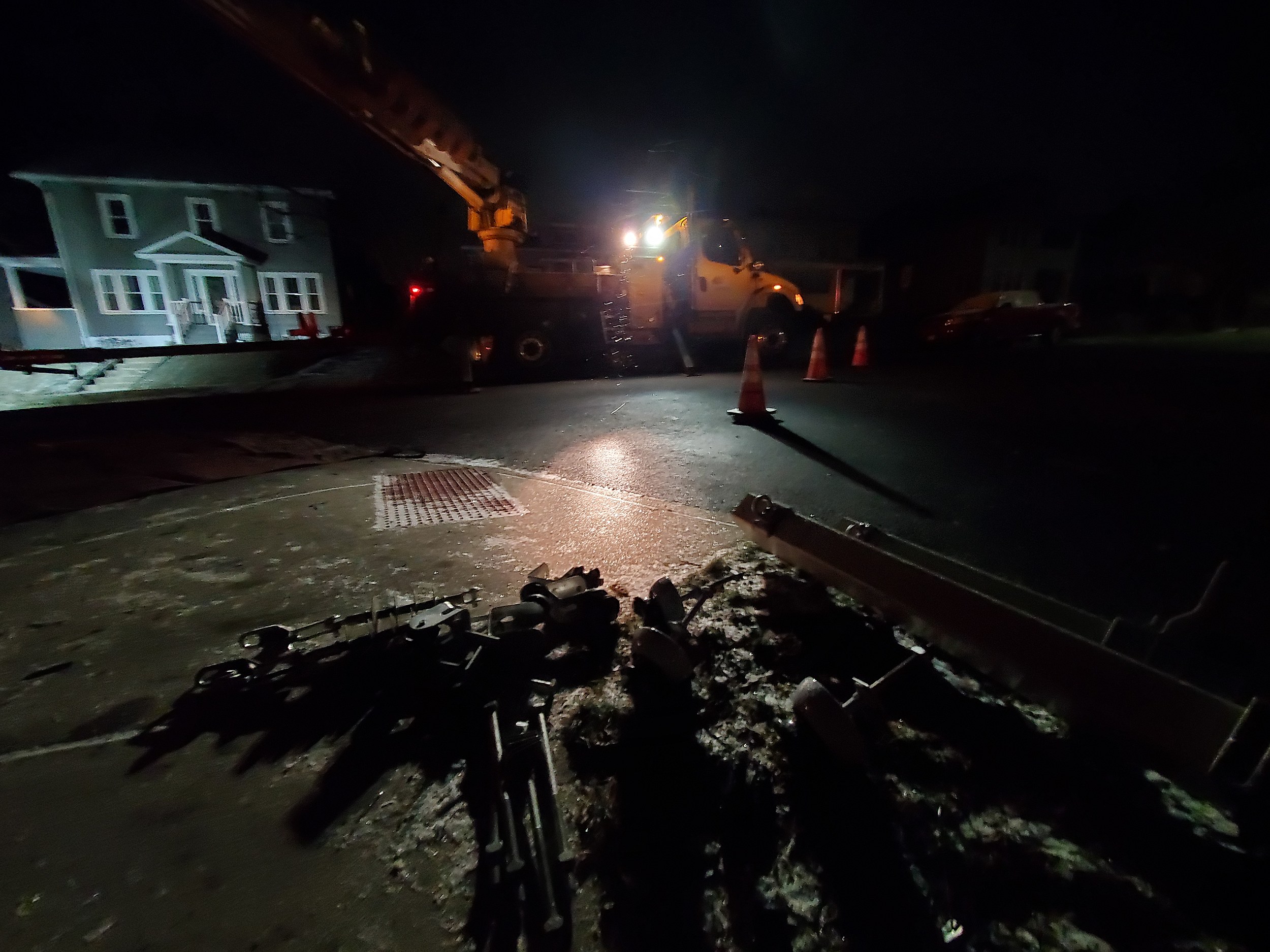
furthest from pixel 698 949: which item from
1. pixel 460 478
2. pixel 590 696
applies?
pixel 460 478

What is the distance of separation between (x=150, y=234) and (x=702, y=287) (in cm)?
1877

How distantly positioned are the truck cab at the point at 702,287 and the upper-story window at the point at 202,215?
1584cm

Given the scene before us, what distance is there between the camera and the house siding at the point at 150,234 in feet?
57.7

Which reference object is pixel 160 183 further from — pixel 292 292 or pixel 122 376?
pixel 122 376

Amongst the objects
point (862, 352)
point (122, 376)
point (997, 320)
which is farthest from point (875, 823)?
point (997, 320)

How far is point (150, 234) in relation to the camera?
59.5 ft

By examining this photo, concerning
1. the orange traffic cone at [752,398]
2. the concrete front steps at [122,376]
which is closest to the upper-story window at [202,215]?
the concrete front steps at [122,376]

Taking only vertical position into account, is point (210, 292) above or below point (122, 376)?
above

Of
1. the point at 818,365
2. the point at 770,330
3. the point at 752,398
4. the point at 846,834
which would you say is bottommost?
the point at 846,834

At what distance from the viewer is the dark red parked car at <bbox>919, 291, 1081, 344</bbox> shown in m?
14.6

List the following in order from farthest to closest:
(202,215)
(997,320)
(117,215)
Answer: (202,215)
(117,215)
(997,320)

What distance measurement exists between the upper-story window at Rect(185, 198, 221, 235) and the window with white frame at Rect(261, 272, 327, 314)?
6.37 feet

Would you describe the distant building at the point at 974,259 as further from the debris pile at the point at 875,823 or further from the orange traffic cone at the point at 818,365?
the debris pile at the point at 875,823

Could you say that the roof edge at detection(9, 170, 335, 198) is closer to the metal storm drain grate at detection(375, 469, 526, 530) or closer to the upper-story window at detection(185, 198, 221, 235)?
the upper-story window at detection(185, 198, 221, 235)
